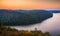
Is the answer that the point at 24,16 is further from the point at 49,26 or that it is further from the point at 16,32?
the point at 49,26

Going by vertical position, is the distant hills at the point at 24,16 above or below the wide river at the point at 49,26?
above

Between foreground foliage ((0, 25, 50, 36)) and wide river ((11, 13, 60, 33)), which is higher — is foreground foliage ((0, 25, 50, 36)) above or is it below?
below

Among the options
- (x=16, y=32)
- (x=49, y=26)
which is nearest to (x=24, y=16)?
(x=16, y=32)

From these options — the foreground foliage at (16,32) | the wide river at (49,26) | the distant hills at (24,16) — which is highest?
the distant hills at (24,16)

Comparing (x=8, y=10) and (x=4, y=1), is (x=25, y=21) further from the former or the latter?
(x=4, y=1)

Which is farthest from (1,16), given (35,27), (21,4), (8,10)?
(35,27)
